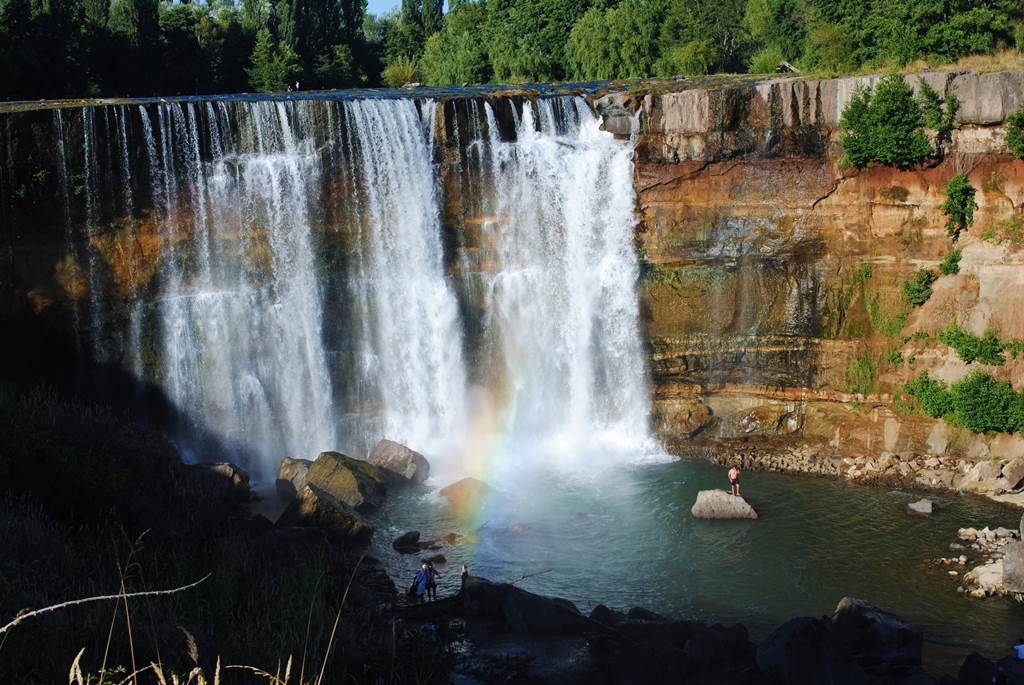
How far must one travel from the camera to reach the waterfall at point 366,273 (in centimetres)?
2930

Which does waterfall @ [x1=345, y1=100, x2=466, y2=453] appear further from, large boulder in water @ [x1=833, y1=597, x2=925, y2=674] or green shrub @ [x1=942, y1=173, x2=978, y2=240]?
large boulder in water @ [x1=833, y1=597, x2=925, y2=674]

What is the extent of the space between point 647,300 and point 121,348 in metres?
15.9

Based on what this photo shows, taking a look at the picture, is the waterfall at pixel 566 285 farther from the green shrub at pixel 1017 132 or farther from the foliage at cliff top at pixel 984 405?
the green shrub at pixel 1017 132

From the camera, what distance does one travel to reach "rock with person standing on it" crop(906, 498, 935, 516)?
2673cm

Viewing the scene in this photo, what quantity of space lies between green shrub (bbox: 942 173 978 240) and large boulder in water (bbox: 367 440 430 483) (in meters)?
16.9

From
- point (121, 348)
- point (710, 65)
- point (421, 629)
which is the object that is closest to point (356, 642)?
point (421, 629)

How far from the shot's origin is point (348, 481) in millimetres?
26875

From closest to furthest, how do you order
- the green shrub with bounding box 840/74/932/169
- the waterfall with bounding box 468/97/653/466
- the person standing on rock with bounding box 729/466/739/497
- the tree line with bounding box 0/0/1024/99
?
the person standing on rock with bounding box 729/466/739/497
the green shrub with bounding box 840/74/932/169
the waterfall with bounding box 468/97/653/466
the tree line with bounding box 0/0/1024/99

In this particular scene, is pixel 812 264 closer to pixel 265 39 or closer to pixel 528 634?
pixel 528 634

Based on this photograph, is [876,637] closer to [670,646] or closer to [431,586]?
[670,646]

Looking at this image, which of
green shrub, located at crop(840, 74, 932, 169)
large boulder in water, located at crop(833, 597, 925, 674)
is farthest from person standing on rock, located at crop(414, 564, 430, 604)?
green shrub, located at crop(840, 74, 932, 169)

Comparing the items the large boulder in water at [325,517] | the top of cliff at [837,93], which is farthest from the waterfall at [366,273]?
the large boulder in water at [325,517]

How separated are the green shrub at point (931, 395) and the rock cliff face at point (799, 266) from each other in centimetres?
34

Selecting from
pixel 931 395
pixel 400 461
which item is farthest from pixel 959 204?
pixel 400 461
